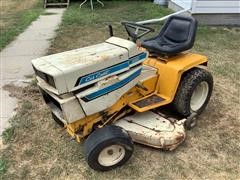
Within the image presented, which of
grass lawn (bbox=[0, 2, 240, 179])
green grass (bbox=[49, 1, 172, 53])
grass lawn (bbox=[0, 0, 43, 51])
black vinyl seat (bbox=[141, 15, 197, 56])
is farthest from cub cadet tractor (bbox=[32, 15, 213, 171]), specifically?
grass lawn (bbox=[0, 0, 43, 51])

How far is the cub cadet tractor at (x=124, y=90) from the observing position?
8.97 feet

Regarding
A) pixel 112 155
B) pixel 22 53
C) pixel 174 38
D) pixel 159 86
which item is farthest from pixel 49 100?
pixel 22 53

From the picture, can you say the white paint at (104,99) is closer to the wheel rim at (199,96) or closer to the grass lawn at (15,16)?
the wheel rim at (199,96)

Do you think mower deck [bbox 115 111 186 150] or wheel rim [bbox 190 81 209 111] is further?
wheel rim [bbox 190 81 209 111]

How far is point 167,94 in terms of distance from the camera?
3385mm

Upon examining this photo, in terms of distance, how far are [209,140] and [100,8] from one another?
7.89 meters

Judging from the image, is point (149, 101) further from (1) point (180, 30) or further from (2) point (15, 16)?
(2) point (15, 16)

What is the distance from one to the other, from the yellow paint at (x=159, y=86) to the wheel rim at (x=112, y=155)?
0.91ft

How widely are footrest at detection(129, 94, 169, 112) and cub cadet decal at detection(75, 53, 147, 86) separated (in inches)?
17.3

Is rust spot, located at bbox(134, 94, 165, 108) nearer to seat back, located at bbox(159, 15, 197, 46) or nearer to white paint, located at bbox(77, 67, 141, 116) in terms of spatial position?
white paint, located at bbox(77, 67, 141, 116)

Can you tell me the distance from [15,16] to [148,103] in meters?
7.64

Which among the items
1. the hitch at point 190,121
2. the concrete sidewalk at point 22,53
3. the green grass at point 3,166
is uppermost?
the hitch at point 190,121

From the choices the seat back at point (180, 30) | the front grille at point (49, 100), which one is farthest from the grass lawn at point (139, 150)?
the seat back at point (180, 30)

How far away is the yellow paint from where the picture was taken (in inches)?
121
